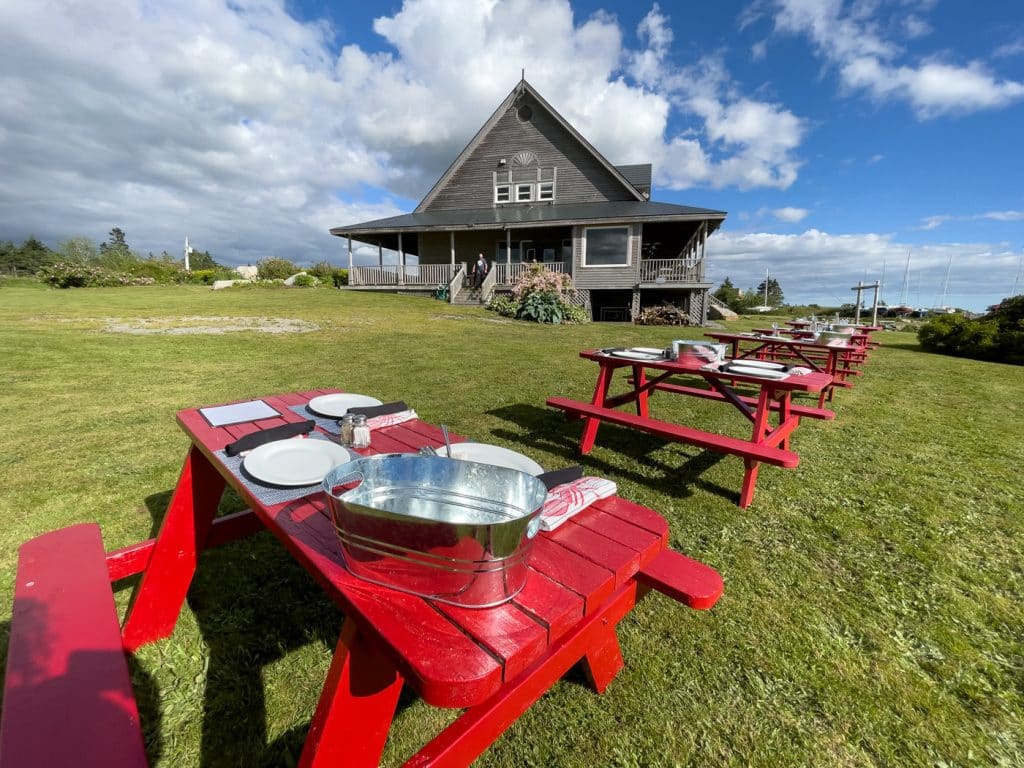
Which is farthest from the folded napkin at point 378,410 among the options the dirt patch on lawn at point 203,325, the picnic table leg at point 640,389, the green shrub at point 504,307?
the green shrub at point 504,307

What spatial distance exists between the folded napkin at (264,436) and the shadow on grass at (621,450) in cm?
227

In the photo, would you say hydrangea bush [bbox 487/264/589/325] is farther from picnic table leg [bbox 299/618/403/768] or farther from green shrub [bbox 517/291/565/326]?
picnic table leg [bbox 299/618/403/768]

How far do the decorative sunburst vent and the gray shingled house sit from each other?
4cm

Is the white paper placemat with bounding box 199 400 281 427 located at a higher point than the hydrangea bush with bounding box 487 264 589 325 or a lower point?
lower

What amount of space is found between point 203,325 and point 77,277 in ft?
56.2

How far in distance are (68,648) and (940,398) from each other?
8.75m

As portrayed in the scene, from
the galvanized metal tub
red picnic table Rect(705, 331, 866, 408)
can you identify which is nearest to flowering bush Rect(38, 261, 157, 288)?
red picnic table Rect(705, 331, 866, 408)

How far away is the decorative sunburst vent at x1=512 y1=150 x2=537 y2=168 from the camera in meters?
18.8

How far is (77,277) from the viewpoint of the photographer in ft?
68.6

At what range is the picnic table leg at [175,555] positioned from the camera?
186 centimetres

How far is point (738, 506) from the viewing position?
297 centimetres

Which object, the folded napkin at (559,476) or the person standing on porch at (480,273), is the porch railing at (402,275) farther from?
the folded napkin at (559,476)

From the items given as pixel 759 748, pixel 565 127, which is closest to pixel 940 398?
pixel 759 748

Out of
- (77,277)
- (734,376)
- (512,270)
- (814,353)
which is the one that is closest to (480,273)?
(512,270)
